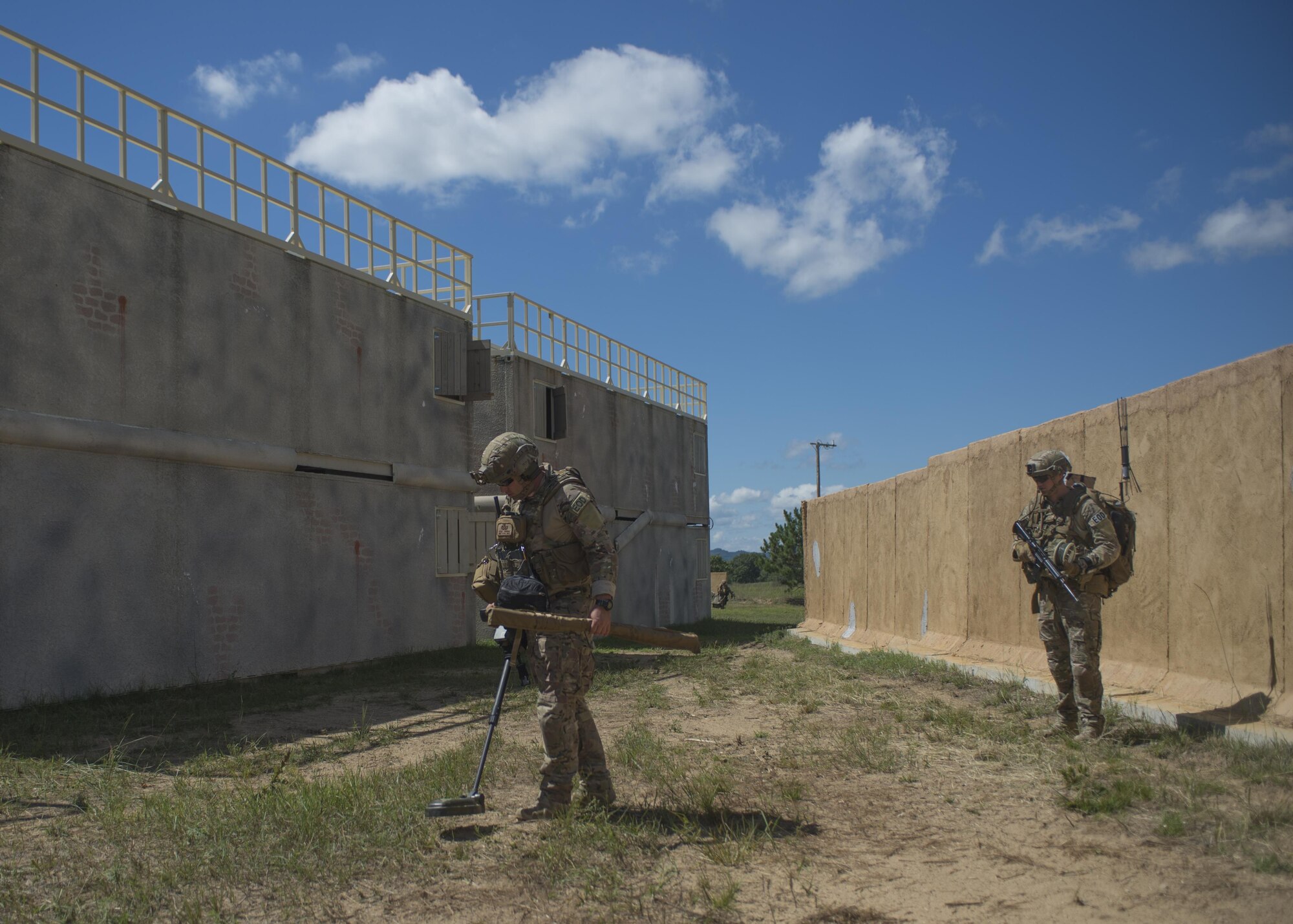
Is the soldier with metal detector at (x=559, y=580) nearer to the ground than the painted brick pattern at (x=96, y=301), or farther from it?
nearer to the ground

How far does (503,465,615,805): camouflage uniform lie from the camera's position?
16.1 feet

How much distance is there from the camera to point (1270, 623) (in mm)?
6301

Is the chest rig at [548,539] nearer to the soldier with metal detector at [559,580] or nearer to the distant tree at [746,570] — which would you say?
the soldier with metal detector at [559,580]

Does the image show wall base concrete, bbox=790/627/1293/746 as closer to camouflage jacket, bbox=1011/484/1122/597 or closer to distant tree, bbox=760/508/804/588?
camouflage jacket, bbox=1011/484/1122/597

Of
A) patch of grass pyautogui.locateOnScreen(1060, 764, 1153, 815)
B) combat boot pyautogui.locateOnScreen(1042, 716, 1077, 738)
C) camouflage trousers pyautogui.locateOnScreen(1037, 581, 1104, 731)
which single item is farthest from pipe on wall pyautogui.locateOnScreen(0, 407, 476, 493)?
patch of grass pyautogui.locateOnScreen(1060, 764, 1153, 815)

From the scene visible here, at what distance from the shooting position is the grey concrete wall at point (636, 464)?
752 inches

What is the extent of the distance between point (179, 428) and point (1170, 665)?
10.0 metres

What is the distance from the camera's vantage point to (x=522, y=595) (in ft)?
16.5

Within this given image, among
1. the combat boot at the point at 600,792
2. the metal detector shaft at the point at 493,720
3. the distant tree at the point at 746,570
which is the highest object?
the metal detector shaft at the point at 493,720

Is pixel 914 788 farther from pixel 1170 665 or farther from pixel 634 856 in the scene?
pixel 1170 665

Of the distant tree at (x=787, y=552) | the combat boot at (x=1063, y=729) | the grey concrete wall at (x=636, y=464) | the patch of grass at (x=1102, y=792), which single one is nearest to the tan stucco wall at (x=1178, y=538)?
the combat boot at (x=1063, y=729)

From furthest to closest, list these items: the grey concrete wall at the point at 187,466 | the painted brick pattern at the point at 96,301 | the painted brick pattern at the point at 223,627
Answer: the painted brick pattern at the point at 223,627
the painted brick pattern at the point at 96,301
the grey concrete wall at the point at 187,466

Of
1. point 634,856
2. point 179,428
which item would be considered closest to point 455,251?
point 179,428

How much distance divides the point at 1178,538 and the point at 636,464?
1739 centimetres
